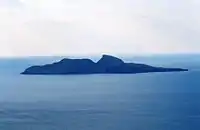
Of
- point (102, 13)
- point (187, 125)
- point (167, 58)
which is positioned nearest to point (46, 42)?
point (102, 13)

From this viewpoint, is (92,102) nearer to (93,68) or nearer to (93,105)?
(93,105)

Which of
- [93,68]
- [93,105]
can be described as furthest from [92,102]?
[93,68]

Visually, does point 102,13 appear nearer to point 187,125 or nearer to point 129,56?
point 129,56

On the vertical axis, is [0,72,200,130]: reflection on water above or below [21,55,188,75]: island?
below

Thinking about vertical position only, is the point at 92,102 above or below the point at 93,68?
below

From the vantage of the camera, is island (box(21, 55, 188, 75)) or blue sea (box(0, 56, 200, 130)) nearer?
island (box(21, 55, 188, 75))
